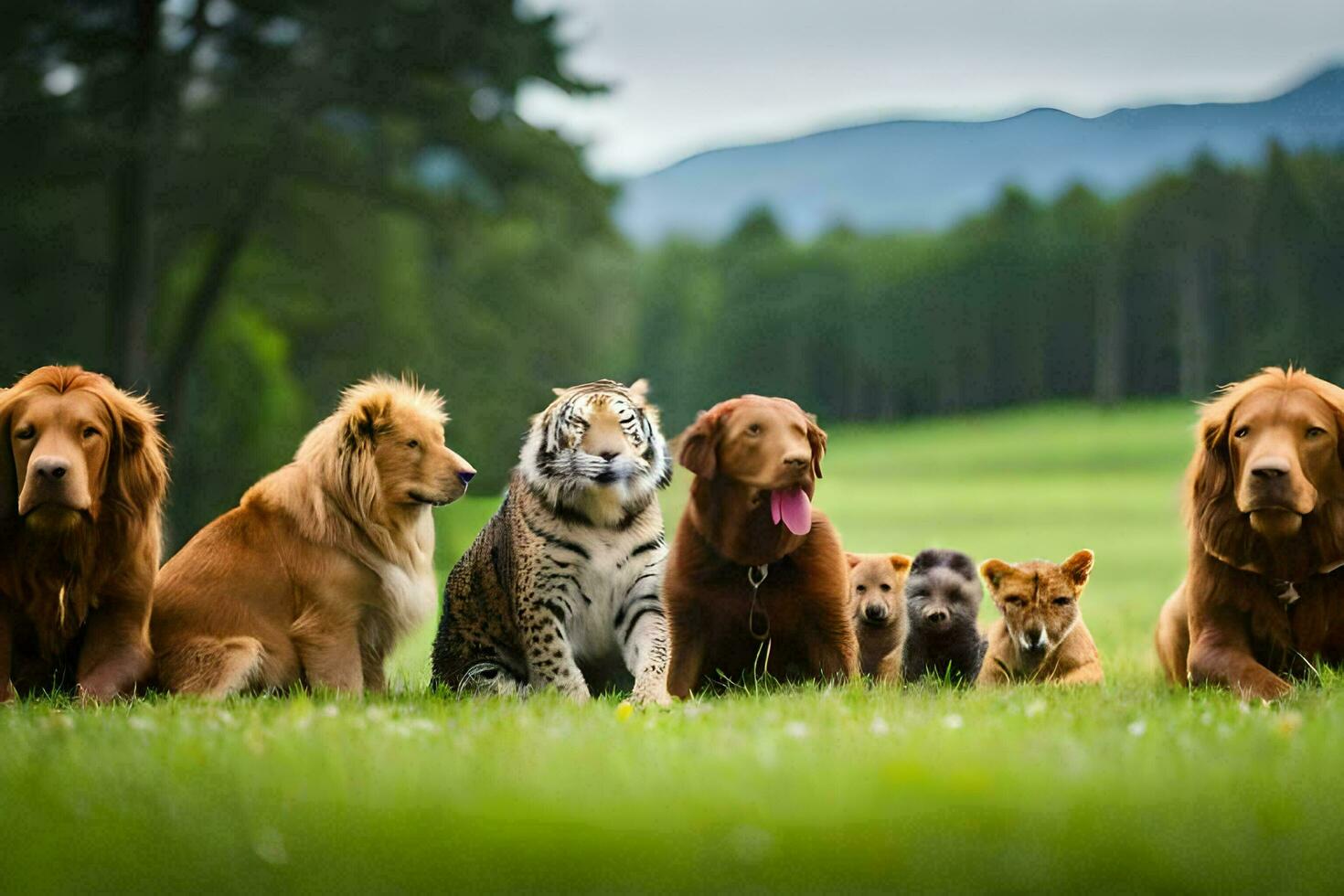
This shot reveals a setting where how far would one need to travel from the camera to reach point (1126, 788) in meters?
4.16

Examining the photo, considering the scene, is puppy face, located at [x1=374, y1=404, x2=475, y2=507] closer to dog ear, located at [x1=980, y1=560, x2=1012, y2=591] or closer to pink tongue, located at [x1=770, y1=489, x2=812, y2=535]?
pink tongue, located at [x1=770, y1=489, x2=812, y2=535]

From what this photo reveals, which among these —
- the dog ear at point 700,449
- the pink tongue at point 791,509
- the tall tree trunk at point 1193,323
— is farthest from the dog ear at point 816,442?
the tall tree trunk at point 1193,323

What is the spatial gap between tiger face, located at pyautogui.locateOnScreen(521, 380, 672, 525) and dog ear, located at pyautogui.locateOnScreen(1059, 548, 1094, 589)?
2.17 metres

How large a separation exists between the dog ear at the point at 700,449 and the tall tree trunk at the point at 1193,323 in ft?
125

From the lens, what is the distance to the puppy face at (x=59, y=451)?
569cm

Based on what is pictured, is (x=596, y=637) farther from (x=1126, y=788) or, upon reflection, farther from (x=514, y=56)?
(x=514, y=56)

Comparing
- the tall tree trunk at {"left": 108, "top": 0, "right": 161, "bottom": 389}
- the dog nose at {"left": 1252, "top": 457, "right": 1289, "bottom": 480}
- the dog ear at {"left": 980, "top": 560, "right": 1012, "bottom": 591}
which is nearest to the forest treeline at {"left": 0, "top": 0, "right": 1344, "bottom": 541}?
the tall tree trunk at {"left": 108, "top": 0, "right": 161, "bottom": 389}

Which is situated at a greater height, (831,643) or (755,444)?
(755,444)

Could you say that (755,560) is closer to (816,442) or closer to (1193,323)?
(816,442)

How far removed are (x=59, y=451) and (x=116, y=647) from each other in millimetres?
926

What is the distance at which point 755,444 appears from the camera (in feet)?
19.7

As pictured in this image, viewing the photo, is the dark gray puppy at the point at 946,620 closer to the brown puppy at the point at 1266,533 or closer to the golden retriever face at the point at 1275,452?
the brown puppy at the point at 1266,533

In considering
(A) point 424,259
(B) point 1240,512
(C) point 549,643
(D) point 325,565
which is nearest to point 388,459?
(D) point 325,565

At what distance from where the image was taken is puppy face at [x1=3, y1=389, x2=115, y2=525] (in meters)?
5.69
